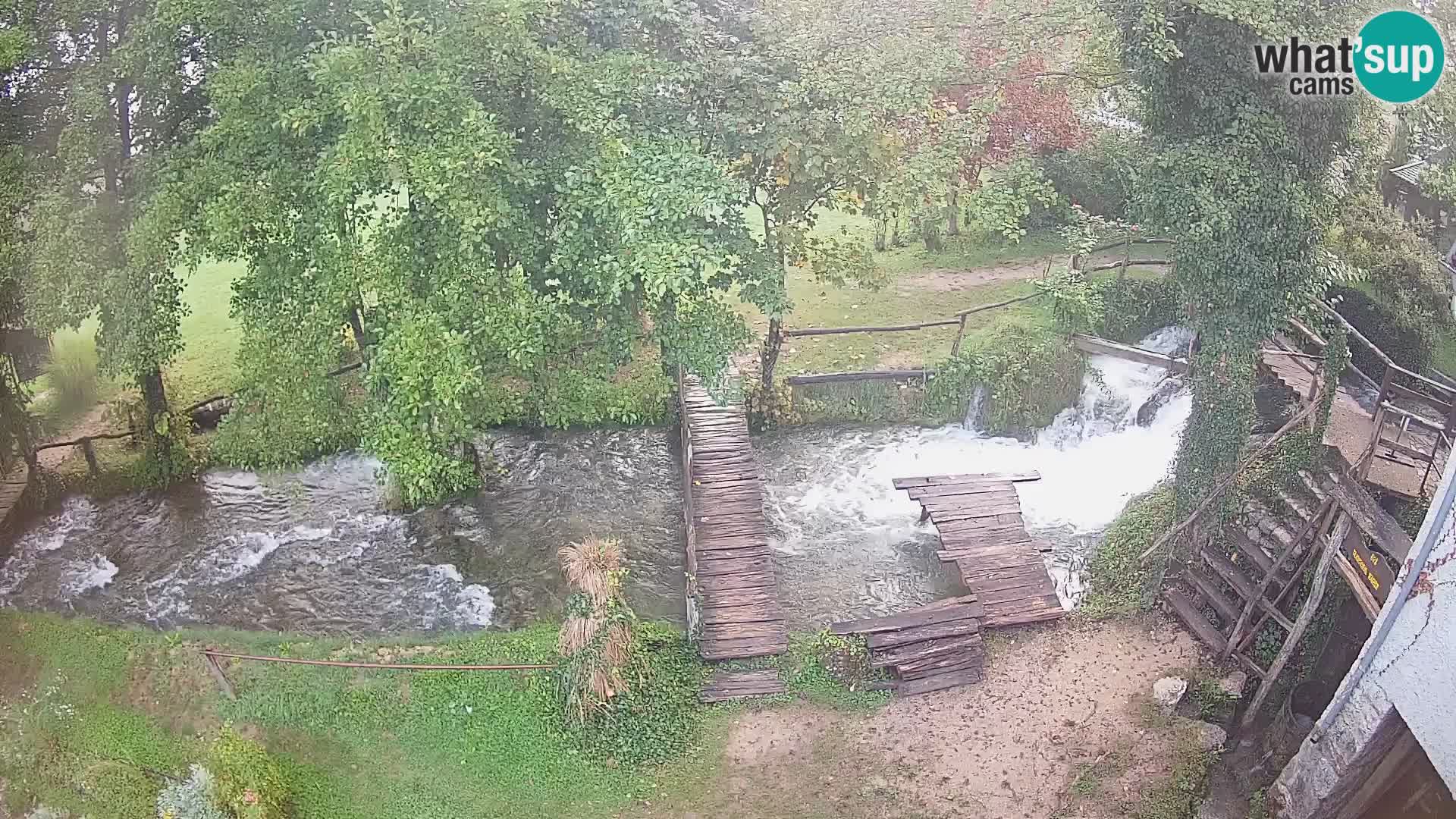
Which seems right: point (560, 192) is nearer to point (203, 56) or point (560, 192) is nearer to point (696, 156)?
point (696, 156)

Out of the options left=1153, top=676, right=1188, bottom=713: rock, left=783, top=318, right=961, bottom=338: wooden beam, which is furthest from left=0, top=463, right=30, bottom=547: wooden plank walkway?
left=1153, top=676, right=1188, bottom=713: rock

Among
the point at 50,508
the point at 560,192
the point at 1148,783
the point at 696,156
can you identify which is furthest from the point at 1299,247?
the point at 50,508

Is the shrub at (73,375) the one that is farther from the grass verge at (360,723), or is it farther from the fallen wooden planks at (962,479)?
the fallen wooden planks at (962,479)

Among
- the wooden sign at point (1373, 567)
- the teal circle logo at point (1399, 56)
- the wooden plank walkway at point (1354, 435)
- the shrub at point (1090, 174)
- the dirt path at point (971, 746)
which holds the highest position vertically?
the teal circle logo at point (1399, 56)

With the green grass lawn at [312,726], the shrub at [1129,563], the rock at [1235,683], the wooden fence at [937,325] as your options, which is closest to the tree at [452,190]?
the green grass lawn at [312,726]

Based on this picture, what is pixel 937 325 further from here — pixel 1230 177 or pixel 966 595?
pixel 1230 177
